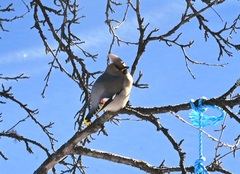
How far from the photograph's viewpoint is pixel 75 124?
5.04 m

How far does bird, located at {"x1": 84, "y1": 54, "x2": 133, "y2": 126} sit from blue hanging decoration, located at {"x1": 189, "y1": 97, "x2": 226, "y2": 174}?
63 cm

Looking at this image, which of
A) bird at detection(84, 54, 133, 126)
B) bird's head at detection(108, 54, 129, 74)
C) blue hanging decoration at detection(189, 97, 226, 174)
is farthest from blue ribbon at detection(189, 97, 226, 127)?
bird's head at detection(108, 54, 129, 74)

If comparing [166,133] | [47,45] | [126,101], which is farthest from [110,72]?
[47,45]

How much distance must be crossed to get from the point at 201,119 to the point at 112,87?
839mm

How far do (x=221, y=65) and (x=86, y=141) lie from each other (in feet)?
4.87

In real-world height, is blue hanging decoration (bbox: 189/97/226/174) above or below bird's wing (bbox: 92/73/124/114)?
below

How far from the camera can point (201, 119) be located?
11.2 ft

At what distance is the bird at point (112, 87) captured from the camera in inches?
154

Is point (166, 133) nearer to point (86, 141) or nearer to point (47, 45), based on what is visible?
point (86, 141)

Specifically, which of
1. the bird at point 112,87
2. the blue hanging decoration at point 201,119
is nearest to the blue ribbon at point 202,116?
the blue hanging decoration at point 201,119

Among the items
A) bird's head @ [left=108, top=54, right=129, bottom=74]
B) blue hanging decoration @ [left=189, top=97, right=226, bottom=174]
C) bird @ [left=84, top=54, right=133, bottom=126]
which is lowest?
blue hanging decoration @ [left=189, top=97, right=226, bottom=174]

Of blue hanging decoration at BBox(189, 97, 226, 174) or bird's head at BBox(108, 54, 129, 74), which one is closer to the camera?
blue hanging decoration at BBox(189, 97, 226, 174)

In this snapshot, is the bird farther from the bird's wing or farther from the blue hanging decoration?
the blue hanging decoration

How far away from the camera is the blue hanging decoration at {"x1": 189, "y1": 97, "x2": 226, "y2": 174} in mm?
3359
